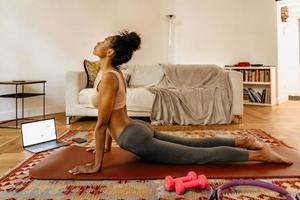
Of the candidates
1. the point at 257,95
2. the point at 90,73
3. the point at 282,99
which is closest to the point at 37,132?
the point at 90,73

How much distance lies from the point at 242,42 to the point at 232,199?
187 inches

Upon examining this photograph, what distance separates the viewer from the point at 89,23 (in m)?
4.82

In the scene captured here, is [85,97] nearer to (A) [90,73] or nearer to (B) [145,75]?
(A) [90,73]

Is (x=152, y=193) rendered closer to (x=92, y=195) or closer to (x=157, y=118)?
(x=92, y=195)

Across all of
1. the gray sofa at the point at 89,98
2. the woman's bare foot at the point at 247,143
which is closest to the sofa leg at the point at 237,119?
the gray sofa at the point at 89,98

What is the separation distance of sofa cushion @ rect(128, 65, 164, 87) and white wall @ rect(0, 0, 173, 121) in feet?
3.76

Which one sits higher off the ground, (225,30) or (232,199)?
(225,30)

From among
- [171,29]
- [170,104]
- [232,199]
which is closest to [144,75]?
[170,104]

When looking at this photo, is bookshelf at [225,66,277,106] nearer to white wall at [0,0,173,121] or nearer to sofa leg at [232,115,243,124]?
sofa leg at [232,115,243,124]

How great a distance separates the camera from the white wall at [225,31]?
5.37 meters

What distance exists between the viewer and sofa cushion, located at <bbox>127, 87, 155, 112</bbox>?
345 centimetres

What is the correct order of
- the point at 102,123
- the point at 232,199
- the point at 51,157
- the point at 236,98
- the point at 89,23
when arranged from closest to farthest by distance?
the point at 232,199, the point at 102,123, the point at 51,157, the point at 236,98, the point at 89,23

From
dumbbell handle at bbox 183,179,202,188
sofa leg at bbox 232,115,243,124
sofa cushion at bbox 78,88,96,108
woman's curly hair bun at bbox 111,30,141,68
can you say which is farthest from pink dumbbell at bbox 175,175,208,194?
sofa cushion at bbox 78,88,96,108

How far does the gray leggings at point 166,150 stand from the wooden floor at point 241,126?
2.79 ft
